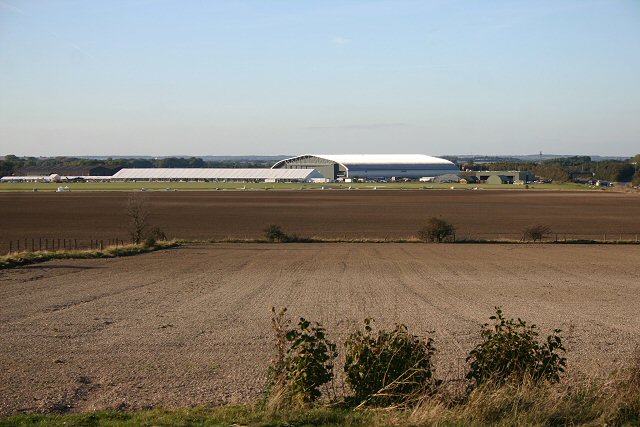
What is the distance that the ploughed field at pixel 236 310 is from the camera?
1366 cm

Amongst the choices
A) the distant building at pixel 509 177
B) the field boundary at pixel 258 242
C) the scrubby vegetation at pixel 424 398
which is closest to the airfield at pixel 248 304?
the field boundary at pixel 258 242

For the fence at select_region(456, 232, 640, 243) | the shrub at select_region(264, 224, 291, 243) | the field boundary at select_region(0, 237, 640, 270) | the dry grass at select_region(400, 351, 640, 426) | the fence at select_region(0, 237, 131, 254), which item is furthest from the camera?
the fence at select_region(456, 232, 640, 243)

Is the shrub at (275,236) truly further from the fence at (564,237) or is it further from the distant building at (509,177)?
the distant building at (509,177)

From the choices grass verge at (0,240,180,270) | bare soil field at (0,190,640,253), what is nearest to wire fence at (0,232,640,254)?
bare soil field at (0,190,640,253)

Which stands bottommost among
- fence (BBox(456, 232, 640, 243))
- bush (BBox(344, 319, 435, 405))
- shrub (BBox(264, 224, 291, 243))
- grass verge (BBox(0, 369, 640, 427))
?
fence (BBox(456, 232, 640, 243))

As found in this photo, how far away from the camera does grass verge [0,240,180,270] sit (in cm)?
3619

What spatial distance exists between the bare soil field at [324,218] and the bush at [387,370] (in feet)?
130

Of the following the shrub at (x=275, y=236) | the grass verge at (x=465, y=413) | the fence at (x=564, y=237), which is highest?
the grass verge at (x=465, y=413)

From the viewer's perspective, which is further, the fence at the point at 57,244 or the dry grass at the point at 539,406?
the fence at the point at 57,244

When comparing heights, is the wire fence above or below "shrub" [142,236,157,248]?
below

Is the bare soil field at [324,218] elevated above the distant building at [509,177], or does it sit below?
below

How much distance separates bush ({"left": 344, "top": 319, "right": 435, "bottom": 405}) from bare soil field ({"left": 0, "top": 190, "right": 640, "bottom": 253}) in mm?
39655

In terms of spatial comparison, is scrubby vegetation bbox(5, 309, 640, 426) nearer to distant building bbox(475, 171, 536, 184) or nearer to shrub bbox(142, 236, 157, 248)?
shrub bbox(142, 236, 157, 248)

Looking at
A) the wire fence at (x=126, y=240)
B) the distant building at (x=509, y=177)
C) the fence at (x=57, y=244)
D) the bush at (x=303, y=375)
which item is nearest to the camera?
the bush at (x=303, y=375)
